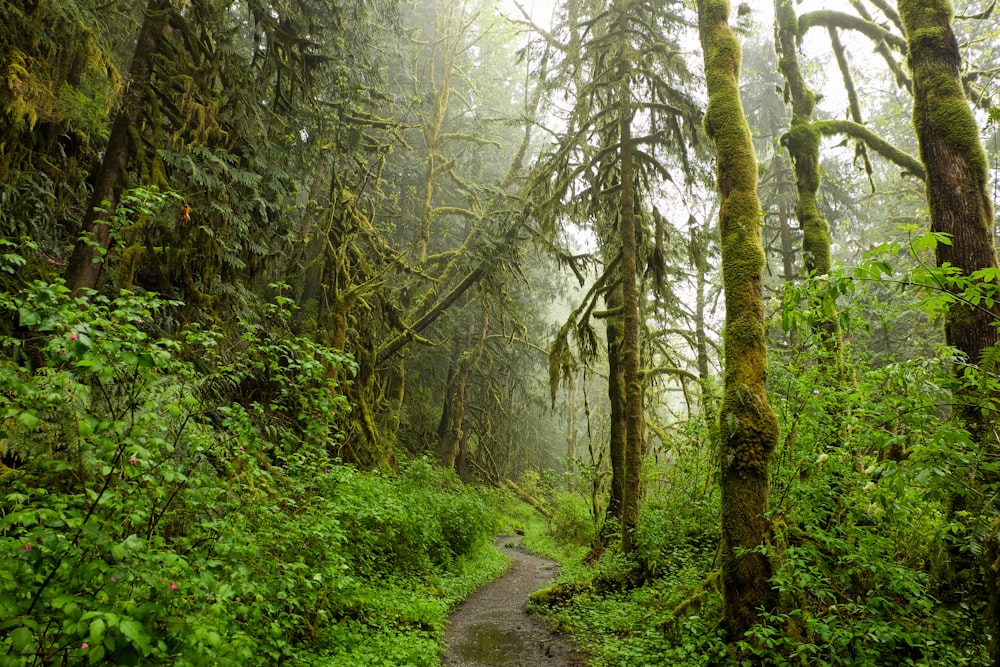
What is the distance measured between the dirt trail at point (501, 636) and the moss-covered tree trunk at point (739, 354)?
2298 millimetres

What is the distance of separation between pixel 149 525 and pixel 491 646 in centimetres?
475

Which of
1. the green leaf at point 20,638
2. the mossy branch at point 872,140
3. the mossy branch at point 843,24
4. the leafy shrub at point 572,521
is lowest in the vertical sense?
the leafy shrub at point 572,521

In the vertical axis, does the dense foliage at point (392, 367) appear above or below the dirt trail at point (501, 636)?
above

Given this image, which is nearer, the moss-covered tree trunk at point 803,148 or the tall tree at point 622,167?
the moss-covered tree trunk at point 803,148

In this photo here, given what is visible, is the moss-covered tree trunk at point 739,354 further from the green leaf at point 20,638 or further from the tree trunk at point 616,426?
the green leaf at point 20,638

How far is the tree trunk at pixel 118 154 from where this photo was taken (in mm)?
5395

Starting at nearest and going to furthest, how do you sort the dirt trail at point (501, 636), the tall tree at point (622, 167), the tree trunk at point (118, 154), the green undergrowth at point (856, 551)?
the green undergrowth at point (856, 551)
the tree trunk at point (118, 154)
the dirt trail at point (501, 636)
the tall tree at point (622, 167)

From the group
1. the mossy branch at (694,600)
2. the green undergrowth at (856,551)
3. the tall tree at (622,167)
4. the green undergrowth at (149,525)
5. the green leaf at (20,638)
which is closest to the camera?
the green leaf at (20,638)

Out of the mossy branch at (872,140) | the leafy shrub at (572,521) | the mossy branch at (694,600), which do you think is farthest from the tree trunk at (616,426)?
the leafy shrub at (572,521)

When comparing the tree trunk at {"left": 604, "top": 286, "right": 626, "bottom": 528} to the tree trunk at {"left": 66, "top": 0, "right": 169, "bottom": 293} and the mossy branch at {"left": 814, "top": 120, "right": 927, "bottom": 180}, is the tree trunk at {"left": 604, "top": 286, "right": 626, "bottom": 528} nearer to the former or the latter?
the mossy branch at {"left": 814, "top": 120, "right": 927, "bottom": 180}

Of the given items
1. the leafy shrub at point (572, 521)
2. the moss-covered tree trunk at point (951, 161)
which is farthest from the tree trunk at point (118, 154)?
the leafy shrub at point (572, 521)

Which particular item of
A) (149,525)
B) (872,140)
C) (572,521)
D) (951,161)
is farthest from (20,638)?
(572,521)

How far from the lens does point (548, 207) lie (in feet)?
36.8

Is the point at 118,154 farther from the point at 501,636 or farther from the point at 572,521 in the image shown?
the point at 572,521
